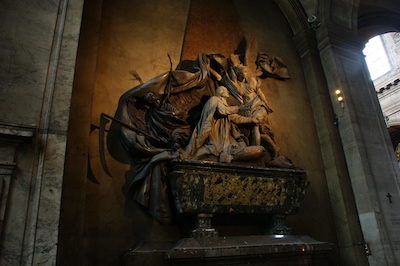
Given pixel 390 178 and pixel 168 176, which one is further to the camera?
pixel 390 178

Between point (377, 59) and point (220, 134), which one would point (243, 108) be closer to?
point (220, 134)

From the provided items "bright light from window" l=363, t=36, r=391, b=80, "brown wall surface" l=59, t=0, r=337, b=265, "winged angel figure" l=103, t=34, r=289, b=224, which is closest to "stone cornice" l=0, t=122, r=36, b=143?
"brown wall surface" l=59, t=0, r=337, b=265

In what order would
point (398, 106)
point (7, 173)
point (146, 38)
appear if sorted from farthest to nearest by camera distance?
point (398, 106) → point (146, 38) → point (7, 173)

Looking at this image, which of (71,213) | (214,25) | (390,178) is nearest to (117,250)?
(71,213)

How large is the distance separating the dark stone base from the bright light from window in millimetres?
11571

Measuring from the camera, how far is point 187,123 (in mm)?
3936

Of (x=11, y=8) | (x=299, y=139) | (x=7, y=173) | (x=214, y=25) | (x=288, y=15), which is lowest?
(x=7, y=173)

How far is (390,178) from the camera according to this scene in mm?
4734

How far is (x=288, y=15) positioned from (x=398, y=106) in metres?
8.03

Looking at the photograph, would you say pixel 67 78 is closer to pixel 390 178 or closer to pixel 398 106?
pixel 390 178

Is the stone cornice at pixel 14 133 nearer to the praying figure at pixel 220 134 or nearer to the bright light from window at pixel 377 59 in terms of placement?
the praying figure at pixel 220 134

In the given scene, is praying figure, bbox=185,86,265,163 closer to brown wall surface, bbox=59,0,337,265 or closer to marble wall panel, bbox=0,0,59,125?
brown wall surface, bbox=59,0,337,265

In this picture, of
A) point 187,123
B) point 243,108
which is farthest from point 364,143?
point 187,123

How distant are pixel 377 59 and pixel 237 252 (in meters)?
13.0
